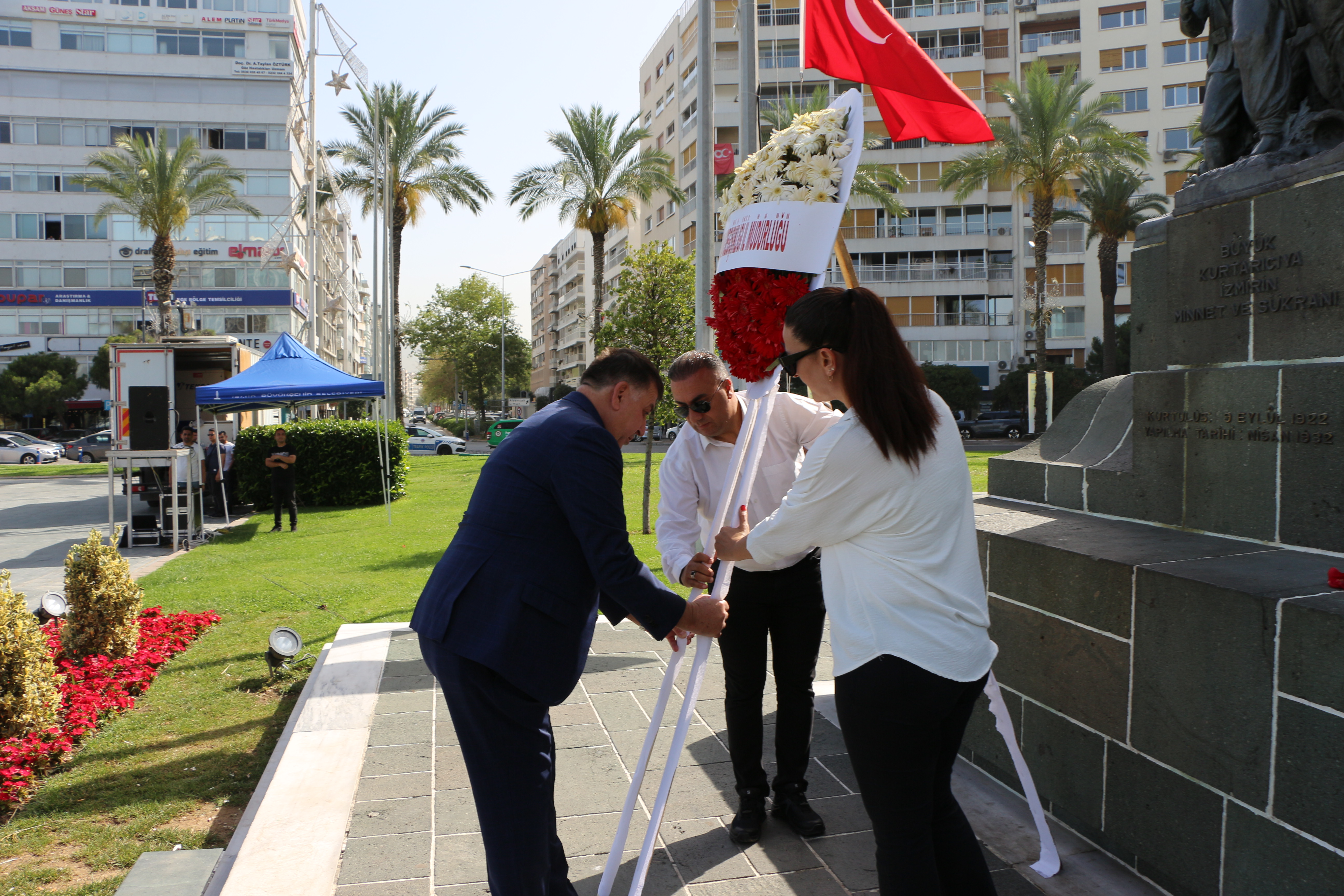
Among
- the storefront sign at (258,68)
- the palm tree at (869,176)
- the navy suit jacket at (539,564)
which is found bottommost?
the navy suit jacket at (539,564)

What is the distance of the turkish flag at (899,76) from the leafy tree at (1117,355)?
138ft

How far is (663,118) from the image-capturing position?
65.4 metres

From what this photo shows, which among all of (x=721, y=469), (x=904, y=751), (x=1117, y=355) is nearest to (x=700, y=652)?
(x=721, y=469)

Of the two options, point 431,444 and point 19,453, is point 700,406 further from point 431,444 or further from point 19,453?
point 19,453

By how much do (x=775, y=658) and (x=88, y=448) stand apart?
41159 millimetres

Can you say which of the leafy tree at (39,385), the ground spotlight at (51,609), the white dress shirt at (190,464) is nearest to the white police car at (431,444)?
the leafy tree at (39,385)

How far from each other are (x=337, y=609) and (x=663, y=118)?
61.9m

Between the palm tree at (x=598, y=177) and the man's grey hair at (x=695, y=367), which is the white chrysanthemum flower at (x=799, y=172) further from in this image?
the palm tree at (x=598, y=177)

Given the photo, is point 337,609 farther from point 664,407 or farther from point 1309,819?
point 1309,819

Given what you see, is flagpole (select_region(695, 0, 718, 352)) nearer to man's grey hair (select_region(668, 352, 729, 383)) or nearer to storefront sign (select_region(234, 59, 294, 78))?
man's grey hair (select_region(668, 352, 729, 383))

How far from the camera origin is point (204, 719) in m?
5.65

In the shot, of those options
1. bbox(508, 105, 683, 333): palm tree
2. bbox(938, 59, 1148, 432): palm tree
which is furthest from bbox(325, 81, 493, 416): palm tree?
bbox(938, 59, 1148, 432): palm tree

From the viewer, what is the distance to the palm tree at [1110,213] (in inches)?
1422

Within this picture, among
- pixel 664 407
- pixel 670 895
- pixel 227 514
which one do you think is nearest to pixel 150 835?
pixel 670 895
